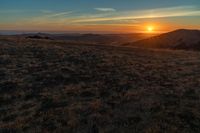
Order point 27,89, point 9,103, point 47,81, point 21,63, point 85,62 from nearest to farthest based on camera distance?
point 9,103
point 27,89
point 47,81
point 21,63
point 85,62

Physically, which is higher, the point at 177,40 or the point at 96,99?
the point at 96,99

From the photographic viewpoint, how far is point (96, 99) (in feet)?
37.4

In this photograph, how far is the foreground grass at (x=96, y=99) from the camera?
8609 mm

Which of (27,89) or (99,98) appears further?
(27,89)

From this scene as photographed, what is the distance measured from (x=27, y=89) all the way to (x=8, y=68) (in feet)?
17.9

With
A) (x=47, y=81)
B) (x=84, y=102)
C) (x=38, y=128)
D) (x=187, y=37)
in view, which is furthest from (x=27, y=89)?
(x=187, y=37)

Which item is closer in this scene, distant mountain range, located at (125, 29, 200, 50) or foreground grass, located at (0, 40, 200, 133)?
foreground grass, located at (0, 40, 200, 133)

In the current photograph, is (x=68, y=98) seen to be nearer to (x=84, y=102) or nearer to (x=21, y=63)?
(x=84, y=102)

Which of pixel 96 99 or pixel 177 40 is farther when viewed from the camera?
pixel 177 40

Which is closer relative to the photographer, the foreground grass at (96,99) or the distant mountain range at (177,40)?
the foreground grass at (96,99)

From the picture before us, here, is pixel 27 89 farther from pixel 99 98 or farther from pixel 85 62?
pixel 85 62

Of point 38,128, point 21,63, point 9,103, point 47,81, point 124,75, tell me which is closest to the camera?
point 38,128

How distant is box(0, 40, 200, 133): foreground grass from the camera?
8.61 meters

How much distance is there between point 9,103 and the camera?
10758mm
